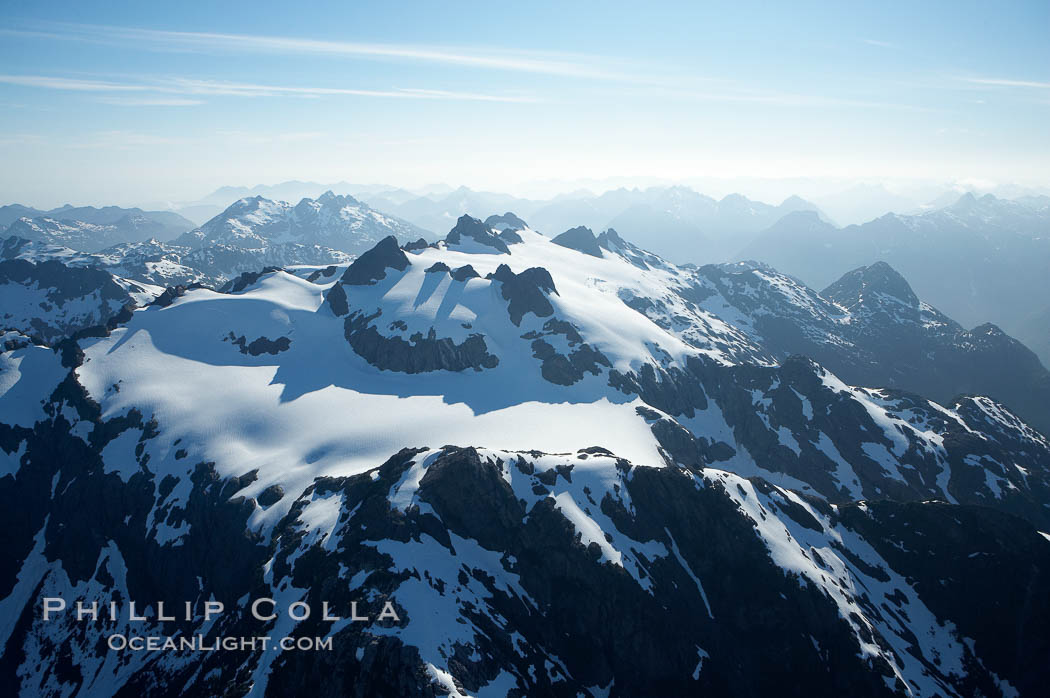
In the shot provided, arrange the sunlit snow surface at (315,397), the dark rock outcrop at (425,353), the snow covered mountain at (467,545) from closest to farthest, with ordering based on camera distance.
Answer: the snow covered mountain at (467,545) → the sunlit snow surface at (315,397) → the dark rock outcrop at (425,353)

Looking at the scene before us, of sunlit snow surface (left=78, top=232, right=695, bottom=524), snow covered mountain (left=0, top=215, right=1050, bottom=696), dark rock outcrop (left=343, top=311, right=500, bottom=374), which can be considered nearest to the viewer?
snow covered mountain (left=0, top=215, right=1050, bottom=696)

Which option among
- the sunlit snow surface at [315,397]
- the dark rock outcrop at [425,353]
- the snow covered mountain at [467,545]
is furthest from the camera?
the dark rock outcrop at [425,353]

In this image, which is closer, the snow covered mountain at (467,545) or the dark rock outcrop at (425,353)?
the snow covered mountain at (467,545)

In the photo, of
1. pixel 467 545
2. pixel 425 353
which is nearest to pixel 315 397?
pixel 425 353

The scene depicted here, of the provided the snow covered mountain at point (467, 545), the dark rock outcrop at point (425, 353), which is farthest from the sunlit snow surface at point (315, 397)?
the dark rock outcrop at point (425, 353)

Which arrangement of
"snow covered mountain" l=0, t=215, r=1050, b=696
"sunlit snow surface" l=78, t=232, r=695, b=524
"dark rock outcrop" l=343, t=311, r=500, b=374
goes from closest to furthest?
1. "snow covered mountain" l=0, t=215, r=1050, b=696
2. "sunlit snow surface" l=78, t=232, r=695, b=524
3. "dark rock outcrop" l=343, t=311, r=500, b=374

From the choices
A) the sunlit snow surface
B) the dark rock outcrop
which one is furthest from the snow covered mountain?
the dark rock outcrop

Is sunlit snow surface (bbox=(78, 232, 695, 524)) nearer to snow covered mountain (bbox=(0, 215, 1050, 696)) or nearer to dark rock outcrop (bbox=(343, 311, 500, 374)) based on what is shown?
snow covered mountain (bbox=(0, 215, 1050, 696))

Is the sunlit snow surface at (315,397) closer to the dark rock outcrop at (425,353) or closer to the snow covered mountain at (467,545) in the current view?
the snow covered mountain at (467,545)
